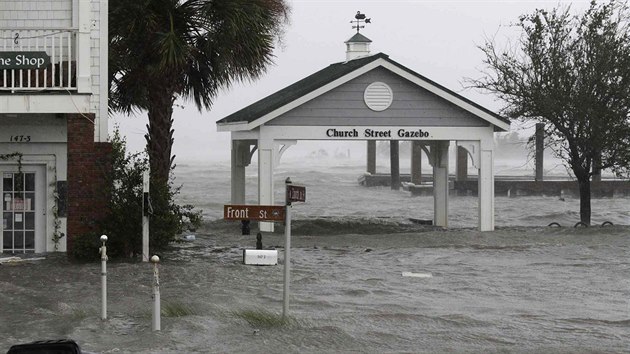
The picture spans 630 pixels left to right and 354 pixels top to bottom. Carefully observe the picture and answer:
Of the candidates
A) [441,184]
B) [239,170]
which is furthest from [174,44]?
[441,184]

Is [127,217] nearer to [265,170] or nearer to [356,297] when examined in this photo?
[356,297]

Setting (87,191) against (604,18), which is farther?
(604,18)

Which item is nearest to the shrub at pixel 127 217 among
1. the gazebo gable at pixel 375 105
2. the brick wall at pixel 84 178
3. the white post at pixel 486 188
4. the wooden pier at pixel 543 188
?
the brick wall at pixel 84 178

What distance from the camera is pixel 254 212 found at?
15102 mm

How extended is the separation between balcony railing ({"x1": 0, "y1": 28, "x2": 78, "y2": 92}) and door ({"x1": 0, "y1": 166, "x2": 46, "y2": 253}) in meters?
2.13

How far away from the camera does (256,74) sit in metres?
→ 26.7

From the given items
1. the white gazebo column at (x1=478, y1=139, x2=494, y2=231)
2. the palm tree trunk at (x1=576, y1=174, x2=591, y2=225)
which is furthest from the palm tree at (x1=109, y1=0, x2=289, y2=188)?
the palm tree trunk at (x1=576, y1=174, x2=591, y2=225)

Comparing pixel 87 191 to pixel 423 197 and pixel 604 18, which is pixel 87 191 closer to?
pixel 604 18

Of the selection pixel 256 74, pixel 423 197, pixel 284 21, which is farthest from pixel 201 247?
pixel 423 197

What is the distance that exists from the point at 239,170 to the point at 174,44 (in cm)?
1193

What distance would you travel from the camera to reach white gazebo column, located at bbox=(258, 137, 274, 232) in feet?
93.4

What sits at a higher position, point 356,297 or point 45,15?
point 45,15

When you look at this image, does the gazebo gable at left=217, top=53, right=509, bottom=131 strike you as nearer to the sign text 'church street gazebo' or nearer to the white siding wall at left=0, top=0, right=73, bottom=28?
A: the sign text 'church street gazebo'

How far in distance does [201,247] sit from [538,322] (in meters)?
12.3
